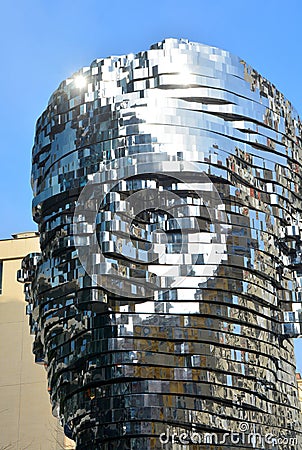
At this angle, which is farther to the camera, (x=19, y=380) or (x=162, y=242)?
(x=19, y=380)

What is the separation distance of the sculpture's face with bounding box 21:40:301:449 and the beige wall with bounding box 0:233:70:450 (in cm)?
1581

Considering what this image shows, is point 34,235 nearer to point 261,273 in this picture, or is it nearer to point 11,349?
point 11,349

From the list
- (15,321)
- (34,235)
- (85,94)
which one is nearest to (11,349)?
(15,321)

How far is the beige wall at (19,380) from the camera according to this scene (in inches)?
1217

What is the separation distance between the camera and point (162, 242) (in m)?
14.1

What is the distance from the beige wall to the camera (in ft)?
101

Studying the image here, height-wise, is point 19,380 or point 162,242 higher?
point 162,242

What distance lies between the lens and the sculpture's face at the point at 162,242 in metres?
13.6

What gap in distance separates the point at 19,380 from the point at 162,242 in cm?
1924

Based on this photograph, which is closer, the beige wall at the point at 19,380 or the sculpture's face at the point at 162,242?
the sculpture's face at the point at 162,242

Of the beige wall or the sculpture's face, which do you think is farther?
the beige wall

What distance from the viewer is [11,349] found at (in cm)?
3219

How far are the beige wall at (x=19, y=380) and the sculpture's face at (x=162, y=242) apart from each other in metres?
15.8

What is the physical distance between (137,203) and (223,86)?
9.31ft
